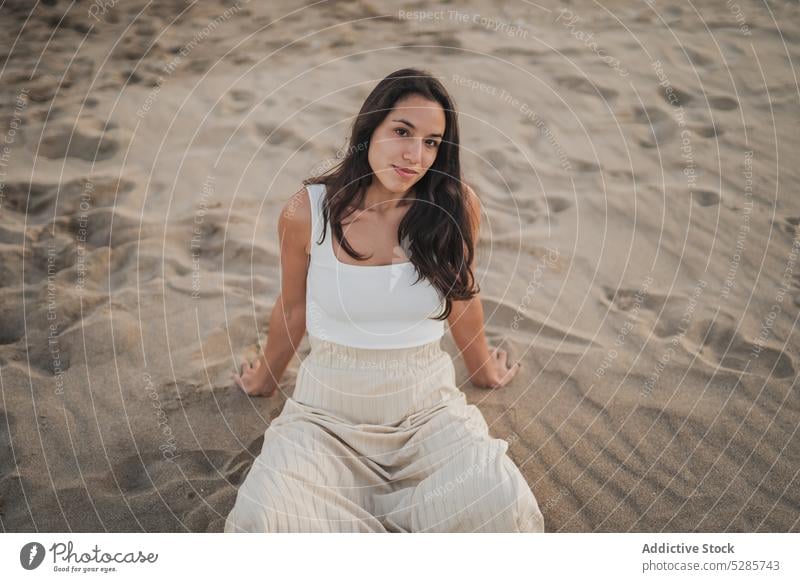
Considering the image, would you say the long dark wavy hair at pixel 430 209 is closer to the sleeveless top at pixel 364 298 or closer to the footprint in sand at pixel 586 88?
the sleeveless top at pixel 364 298

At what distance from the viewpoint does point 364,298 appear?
1.77m

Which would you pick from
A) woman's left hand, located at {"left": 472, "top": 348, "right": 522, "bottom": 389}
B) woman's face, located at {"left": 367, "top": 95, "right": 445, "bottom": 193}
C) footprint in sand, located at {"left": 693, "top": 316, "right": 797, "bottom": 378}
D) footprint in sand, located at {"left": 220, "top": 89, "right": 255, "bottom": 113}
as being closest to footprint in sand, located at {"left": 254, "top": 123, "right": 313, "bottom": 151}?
footprint in sand, located at {"left": 220, "top": 89, "right": 255, "bottom": 113}

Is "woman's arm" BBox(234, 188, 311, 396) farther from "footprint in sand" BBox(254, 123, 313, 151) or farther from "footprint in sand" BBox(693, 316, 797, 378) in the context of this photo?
"footprint in sand" BBox(693, 316, 797, 378)

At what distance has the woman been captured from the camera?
5.25 feet

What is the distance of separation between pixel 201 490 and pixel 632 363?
1.23 meters

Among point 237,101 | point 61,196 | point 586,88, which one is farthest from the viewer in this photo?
point 586,88

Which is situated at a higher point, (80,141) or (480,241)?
(80,141)

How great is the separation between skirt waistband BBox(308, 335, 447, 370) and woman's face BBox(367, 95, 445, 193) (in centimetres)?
37

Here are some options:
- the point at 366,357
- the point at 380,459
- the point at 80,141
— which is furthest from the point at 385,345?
the point at 80,141

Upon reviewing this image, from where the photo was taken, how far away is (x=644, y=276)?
260 cm

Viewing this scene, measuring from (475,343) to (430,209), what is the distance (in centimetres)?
48

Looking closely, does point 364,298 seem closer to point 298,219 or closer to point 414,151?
point 298,219
